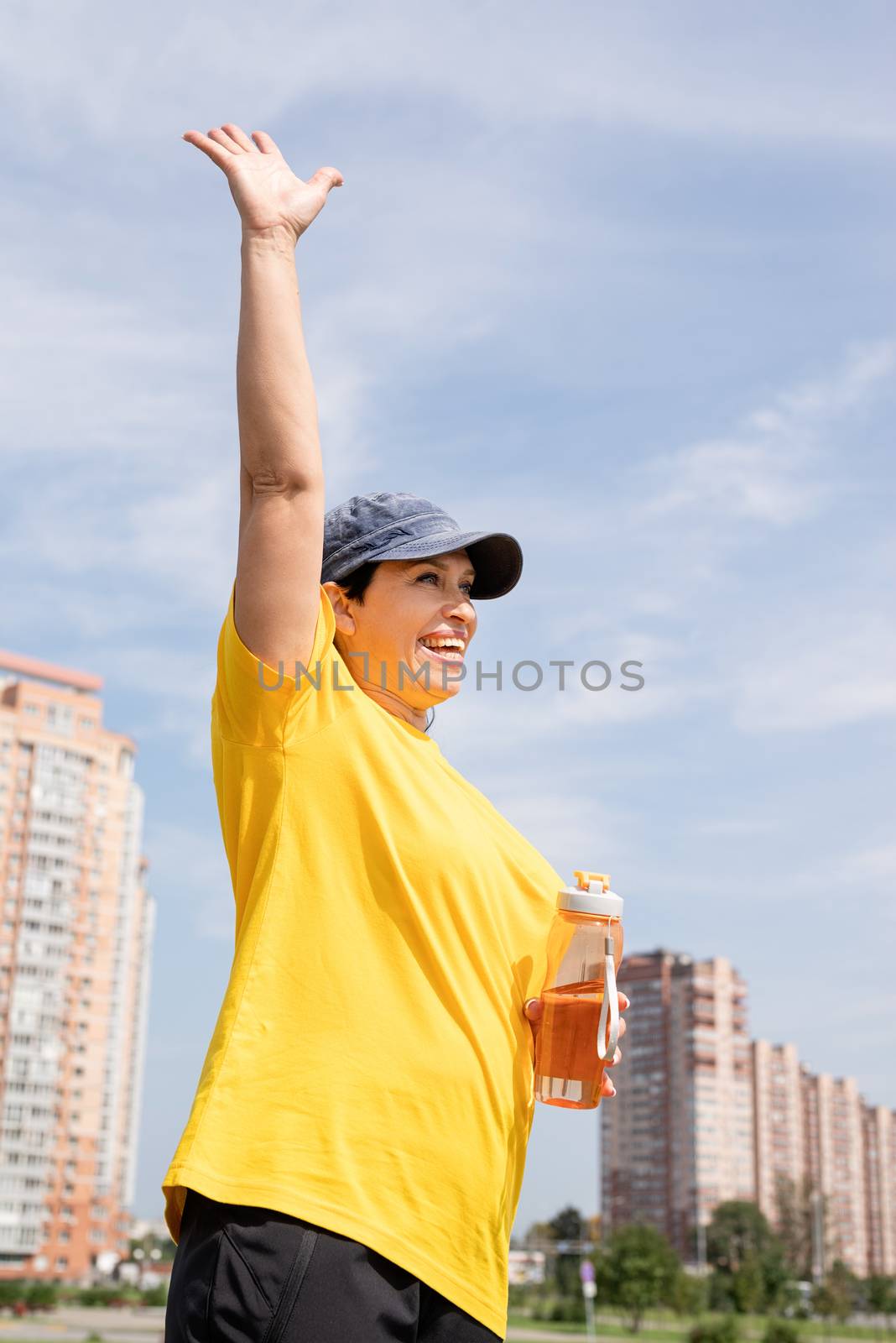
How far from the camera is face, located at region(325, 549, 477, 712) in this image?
2318 mm

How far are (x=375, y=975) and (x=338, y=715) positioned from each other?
41cm

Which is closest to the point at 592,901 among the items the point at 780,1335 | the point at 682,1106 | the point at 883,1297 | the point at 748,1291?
the point at 780,1335

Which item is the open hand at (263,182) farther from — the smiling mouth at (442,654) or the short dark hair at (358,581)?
the smiling mouth at (442,654)

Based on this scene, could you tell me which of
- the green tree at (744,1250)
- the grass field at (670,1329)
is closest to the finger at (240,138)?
the grass field at (670,1329)

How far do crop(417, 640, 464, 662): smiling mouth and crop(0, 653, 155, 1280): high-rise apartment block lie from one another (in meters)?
66.3

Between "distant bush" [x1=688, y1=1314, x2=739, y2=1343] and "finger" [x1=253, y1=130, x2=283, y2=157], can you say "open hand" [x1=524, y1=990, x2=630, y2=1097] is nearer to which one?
"finger" [x1=253, y1=130, x2=283, y2=157]

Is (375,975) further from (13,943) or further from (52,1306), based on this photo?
(13,943)

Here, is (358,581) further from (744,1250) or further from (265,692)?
(744,1250)

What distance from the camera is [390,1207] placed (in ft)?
6.07

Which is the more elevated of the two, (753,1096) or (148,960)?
(148,960)

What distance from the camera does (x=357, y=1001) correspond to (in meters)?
1.93

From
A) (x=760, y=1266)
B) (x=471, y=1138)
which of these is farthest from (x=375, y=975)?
(x=760, y=1266)

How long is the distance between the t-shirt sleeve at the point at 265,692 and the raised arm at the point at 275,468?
0.02 m

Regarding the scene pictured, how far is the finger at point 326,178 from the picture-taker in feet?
7.23
